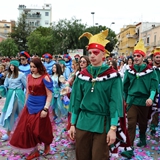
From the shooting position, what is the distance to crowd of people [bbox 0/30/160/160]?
9.30 feet

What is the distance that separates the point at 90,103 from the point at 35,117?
179 centimetres

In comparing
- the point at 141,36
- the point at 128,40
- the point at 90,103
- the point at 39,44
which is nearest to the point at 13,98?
the point at 90,103

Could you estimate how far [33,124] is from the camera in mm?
4262

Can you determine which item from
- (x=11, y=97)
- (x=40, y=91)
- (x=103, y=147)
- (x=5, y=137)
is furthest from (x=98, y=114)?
(x=5, y=137)

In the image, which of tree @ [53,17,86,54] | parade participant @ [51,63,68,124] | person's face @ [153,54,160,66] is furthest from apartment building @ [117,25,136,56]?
person's face @ [153,54,160,66]

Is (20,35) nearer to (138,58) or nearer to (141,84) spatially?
(138,58)

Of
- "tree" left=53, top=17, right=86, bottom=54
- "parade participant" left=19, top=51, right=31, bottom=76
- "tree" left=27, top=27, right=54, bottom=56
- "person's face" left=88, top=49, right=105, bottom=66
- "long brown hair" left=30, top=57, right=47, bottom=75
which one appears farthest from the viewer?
"tree" left=27, top=27, right=54, bottom=56

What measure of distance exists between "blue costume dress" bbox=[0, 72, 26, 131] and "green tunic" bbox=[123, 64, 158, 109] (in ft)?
8.00

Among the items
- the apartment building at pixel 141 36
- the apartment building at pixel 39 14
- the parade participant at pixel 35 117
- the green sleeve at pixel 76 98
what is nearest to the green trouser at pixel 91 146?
the green sleeve at pixel 76 98

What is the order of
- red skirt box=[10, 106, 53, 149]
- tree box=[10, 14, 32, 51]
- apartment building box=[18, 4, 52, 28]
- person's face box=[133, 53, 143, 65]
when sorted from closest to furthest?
red skirt box=[10, 106, 53, 149]
person's face box=[133, 53, 143, 65]
tree box=[10, 14, 32, 51]
apartment building box=[18, 4, 52, 28]

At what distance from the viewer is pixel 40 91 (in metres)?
4.36

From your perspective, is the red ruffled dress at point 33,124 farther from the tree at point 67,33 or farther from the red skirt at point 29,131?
the tree at point 67,33

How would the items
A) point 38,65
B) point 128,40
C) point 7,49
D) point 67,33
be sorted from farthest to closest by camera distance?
point 128,40
point 7,49
point 67,33
point 38,65

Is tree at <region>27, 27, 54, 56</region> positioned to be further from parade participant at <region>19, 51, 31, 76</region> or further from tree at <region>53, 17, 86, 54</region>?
parade participant at <region>19, 51, 31, 76</region>
